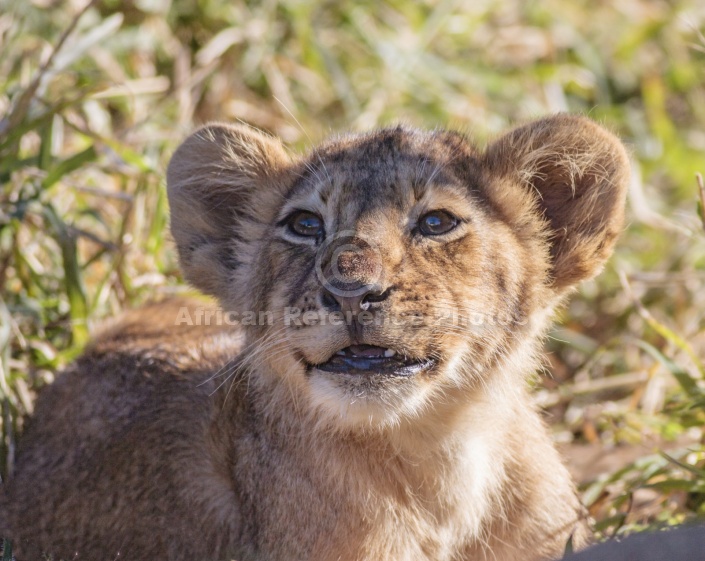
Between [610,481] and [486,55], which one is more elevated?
[486,55]

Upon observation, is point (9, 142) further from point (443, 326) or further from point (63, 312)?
point (443, 326)

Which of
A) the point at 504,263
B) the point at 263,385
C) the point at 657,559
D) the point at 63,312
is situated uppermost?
the point at 504,263

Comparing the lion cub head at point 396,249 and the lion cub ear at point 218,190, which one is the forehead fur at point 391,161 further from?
the lion cub ear at point 218,190

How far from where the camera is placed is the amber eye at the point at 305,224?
16.8 ft

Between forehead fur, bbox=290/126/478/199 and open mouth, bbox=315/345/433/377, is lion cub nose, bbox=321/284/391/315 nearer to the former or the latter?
open mouth, bbox=315/345/433/377

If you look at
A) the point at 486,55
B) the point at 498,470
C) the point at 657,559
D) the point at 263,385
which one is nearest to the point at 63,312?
the point at 263,385

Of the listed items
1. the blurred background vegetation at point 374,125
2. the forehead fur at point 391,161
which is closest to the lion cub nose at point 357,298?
the forehead fur at point 391,161


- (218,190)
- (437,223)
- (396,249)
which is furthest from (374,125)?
(396,249)

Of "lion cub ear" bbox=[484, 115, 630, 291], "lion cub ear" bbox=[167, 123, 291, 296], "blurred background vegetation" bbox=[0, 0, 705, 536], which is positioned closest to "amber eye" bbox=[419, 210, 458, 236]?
"lion cub ear" bbox=[484, 115, 630, 291]

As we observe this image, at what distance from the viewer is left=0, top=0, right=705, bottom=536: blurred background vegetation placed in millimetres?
6875

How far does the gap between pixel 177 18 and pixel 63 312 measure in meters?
4.09

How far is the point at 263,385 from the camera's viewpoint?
5.31 meters

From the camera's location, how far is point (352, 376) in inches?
177

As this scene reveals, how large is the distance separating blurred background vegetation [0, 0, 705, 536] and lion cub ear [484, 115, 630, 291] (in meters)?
1.08
